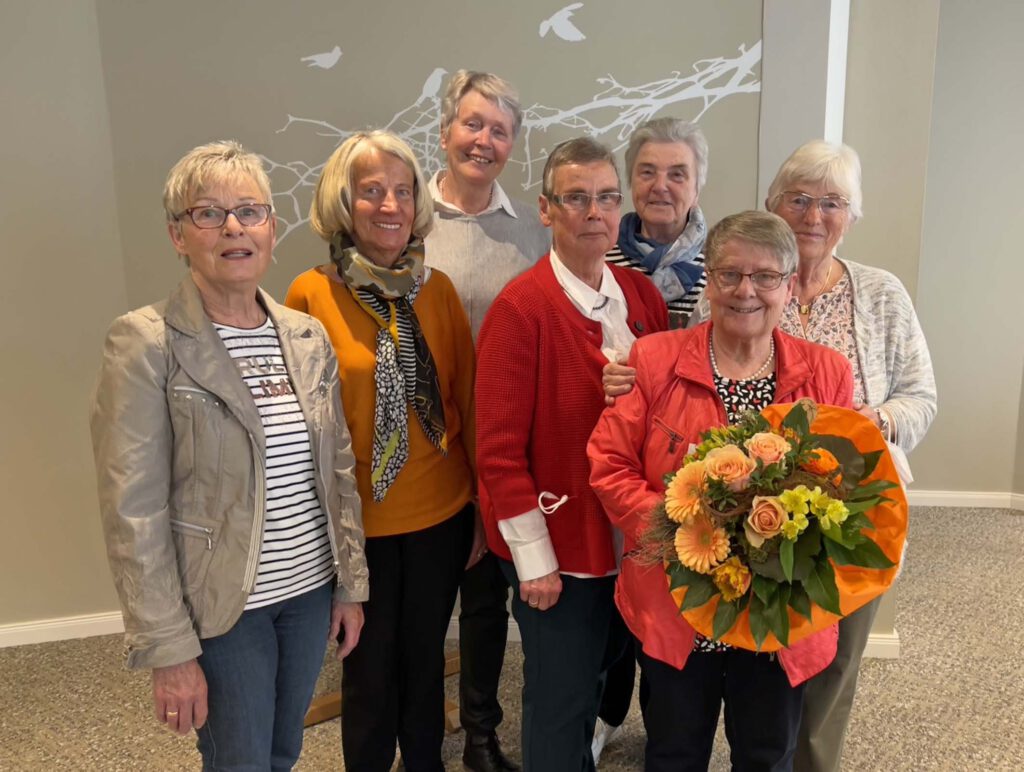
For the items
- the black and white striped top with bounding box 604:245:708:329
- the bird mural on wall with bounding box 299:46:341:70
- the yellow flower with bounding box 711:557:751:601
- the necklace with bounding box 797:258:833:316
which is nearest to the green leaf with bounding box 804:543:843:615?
the yellow flower with bounding box 711:557:751:601

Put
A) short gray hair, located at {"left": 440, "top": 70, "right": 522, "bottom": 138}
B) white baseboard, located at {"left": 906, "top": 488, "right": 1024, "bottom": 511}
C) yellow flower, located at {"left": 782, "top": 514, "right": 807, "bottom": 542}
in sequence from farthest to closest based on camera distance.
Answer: white baseboard, located at {"left": 906, "top": 488, "right": 1024, "bottom": 511}, short gray hair, located at {"left": 440, "top": 70, "right": 522, "bottom": 138}, yellow flower, located at {"left": 782, "top": 514, "right": 807, "bottom": 542}

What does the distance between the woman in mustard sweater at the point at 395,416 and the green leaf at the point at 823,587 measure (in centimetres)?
96

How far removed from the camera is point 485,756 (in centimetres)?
235

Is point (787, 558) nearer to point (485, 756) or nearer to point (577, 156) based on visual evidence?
point (577, 156)

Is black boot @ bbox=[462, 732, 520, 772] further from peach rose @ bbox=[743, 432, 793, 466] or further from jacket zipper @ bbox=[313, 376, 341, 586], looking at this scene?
peach rose @ bbox=[743, 432, 793, 466]

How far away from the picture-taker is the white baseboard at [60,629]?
3217 millimetres

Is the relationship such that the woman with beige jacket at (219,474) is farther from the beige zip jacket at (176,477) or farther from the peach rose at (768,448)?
the peach rose at (768,448)

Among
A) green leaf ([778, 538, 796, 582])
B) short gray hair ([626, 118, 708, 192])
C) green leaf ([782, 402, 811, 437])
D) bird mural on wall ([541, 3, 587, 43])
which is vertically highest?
bird mural on wall ([541, 3, 587, 43])

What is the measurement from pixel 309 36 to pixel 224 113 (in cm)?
46

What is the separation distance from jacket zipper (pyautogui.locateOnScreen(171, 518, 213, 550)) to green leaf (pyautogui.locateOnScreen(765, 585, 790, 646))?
42.4 inches

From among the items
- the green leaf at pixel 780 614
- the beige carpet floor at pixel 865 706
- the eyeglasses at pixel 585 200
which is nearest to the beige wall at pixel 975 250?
the beige carpet floor at pixel 865 706

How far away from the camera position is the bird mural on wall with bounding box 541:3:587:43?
2.80m

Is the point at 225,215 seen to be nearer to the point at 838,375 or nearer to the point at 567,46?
the point at 838,375

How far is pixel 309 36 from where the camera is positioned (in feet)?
9.39
